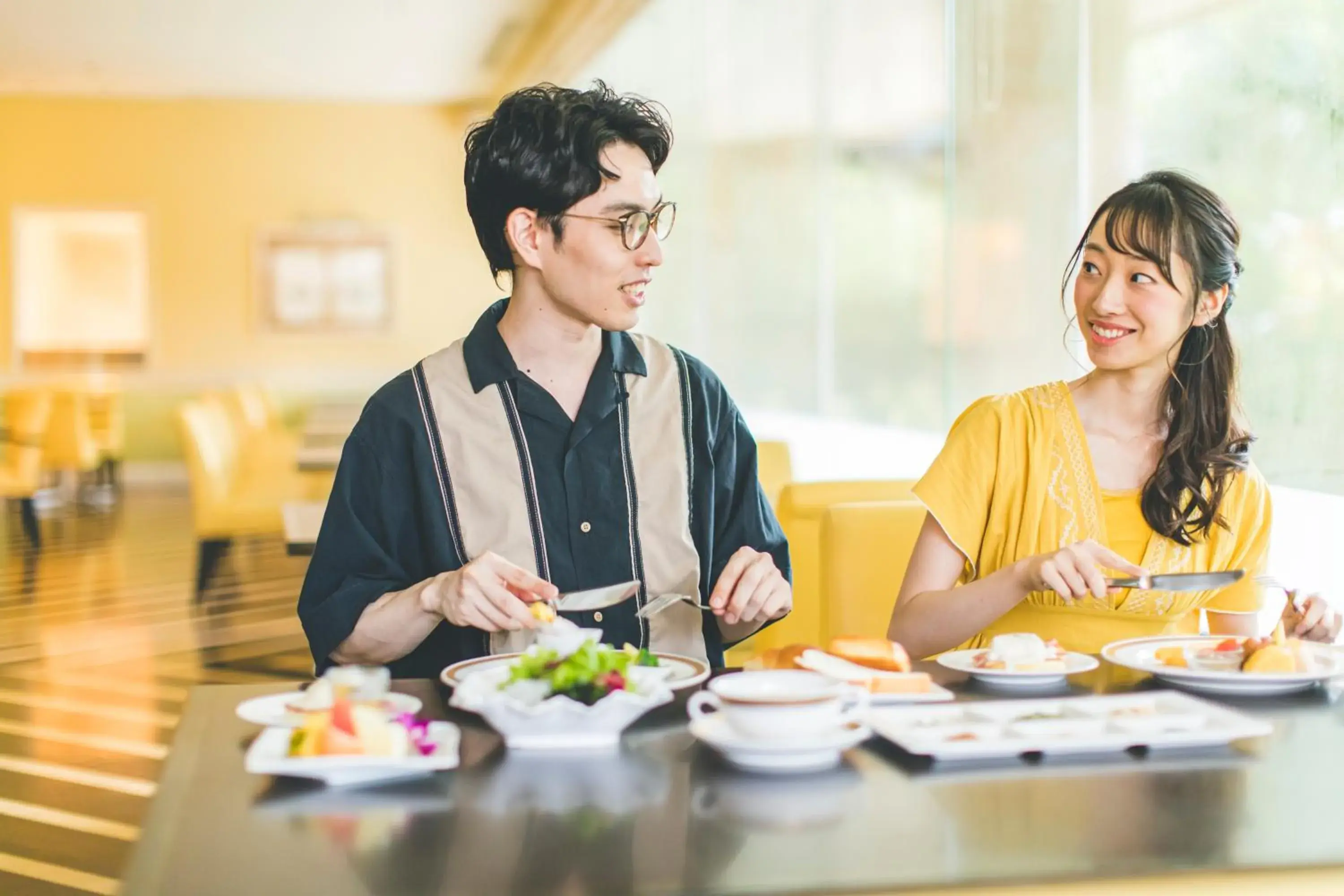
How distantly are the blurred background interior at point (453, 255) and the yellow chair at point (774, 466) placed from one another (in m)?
0.32

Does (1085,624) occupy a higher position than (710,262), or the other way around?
(710,262)

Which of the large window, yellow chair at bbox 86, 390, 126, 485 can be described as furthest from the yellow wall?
the large window

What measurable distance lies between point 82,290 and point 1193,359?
1287cm

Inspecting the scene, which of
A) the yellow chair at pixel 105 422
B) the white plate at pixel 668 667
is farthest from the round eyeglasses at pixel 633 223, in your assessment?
the yellow chair at pixel 105 422

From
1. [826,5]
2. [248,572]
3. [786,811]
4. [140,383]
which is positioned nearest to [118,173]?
[140,383]

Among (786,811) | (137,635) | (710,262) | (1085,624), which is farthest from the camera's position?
(710,262)

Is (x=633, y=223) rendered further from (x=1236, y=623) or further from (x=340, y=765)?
(x=1236, y=623)

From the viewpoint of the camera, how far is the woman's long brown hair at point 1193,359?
199cm

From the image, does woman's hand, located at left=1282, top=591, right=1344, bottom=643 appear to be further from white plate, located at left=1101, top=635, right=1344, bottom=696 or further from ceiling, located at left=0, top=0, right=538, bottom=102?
ceiling, located at left=0, top=0, right=538, bottom=102

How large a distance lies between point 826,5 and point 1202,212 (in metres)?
3.57

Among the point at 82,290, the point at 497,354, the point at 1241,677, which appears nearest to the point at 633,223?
the point at 497,354

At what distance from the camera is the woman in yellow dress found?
1990 mm

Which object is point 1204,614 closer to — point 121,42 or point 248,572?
point 248,572

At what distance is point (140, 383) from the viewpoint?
13164 mm
